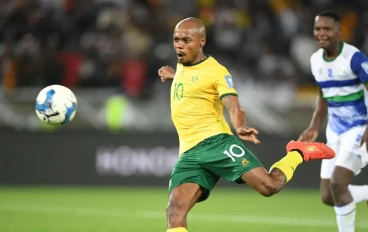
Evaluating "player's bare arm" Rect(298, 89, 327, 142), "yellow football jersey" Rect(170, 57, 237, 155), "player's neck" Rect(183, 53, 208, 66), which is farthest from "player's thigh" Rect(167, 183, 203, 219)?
"player's bare arm" Rect(298, 89, 327, 142)

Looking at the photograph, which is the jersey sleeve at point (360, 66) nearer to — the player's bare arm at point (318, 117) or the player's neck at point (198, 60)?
the player's bare arm at point (318, 117)

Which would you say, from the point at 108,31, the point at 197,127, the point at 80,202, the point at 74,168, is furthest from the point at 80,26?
the point at 197,127

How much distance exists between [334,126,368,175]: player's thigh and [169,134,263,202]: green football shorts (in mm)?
1514

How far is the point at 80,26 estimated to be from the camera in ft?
53.4

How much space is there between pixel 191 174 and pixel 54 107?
171 cm

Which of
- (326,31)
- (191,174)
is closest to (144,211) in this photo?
(326,31)

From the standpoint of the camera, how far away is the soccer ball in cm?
798

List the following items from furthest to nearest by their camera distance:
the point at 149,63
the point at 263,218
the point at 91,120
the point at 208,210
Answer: the point at 149,63 < the point at 91,120 < the point at 208,210 < the point at 263,218

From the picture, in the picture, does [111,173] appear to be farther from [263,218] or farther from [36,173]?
[263,218]

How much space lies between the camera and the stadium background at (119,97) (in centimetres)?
1456

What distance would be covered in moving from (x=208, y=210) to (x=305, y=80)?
4860 mm

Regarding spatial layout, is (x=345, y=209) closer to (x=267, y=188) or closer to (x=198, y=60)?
(x=267, y=188)

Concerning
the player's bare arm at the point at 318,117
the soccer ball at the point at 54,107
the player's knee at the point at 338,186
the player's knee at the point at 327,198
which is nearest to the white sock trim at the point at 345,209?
the player's knee at the point at 338,186

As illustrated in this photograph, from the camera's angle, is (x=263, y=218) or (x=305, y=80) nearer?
(x=263, y=218)
